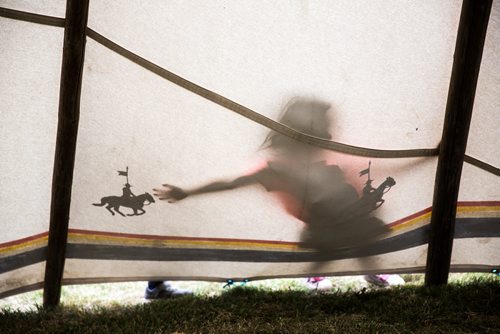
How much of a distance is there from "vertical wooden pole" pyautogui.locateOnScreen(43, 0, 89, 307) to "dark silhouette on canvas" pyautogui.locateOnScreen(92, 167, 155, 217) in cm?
25

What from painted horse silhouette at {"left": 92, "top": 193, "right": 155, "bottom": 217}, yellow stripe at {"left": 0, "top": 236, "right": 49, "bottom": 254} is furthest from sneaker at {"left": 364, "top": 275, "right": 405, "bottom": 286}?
yellow stripe at {"left": 0, "top": 236, "right": 49, "bottom": 254}

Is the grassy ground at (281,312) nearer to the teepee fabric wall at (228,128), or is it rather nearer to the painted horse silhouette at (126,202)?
the teepee fabric wall at (228,128)

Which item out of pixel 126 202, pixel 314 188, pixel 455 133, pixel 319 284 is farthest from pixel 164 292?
pixel 455 133

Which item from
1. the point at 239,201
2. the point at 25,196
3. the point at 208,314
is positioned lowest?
the point at 208,314

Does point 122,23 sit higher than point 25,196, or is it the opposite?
point 122,23

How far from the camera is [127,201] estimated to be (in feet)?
9.43

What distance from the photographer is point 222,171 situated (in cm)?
290

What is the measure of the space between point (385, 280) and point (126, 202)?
7.84ft

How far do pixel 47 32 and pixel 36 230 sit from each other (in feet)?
4.23

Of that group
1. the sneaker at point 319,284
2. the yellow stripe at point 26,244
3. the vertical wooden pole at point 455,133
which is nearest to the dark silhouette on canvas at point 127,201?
the yellow stripe at point 26,244

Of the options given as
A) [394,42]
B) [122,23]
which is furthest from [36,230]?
[394,42]

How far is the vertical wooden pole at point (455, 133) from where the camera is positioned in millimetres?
2604

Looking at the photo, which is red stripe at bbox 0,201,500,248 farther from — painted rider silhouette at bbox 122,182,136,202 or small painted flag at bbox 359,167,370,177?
small painted flag at bbox 359,167,370,177

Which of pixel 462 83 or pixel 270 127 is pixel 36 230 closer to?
pixel 270 127
